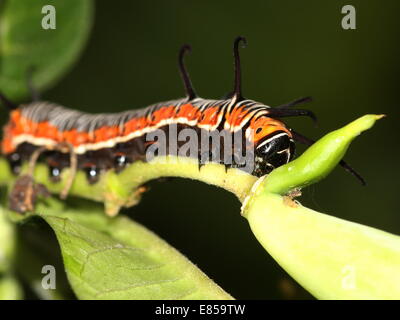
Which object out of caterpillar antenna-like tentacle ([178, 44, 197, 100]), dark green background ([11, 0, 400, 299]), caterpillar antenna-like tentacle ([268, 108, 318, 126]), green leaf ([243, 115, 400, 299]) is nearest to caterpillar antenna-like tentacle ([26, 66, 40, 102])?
caterpillar antenna-like tentacle ([178, 44, 197, 100])

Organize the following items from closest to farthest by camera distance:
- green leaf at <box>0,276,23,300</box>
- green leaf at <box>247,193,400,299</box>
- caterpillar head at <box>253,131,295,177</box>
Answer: green leaf at <box>247,193,400,299</box>
caterpillar head at <box>253,131,295,177</box>
green leaf at <box>0,276,23,300</box>

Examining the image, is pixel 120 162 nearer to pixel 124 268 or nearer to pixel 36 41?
pixel 124 268

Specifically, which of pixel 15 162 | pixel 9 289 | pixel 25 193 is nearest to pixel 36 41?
pixel 15 162

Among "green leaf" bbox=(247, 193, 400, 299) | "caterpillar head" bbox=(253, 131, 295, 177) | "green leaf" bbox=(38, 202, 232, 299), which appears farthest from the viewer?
"caterpillar head" bbox=(253, 131, 295, 177)

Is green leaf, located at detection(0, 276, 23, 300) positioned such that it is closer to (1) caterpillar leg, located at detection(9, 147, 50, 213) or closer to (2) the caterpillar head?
(1) caterpillar leg, located at detection(9, 147, 50, 213)

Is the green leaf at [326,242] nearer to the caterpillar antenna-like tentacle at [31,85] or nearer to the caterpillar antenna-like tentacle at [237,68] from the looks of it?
the caterpillar antenna-like tentacle at [237,68]

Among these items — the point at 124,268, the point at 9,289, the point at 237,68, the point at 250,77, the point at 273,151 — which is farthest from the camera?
the point at 250,77

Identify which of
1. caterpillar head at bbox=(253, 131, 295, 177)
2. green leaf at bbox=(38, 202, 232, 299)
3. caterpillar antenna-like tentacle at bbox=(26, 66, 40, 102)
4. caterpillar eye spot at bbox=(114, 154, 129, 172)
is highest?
caterpillar antenna-like tentacle at bbox=(26, 66, 40, 102)

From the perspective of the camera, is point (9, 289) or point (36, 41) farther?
point (36, 41)
